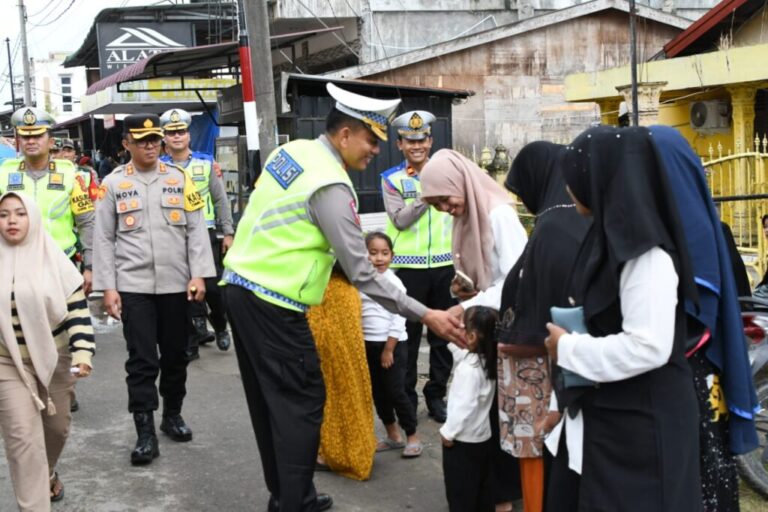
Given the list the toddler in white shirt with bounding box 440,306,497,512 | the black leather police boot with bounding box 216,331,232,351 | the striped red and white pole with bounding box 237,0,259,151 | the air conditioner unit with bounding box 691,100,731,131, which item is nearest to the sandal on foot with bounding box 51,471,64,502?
the toddler in white shirt with bounding box 440,306,497,512

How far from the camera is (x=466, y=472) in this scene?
460 cm

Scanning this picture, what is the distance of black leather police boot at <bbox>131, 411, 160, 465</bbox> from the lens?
5914 millimetres

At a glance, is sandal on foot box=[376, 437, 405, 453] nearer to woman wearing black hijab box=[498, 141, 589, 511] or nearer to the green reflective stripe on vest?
woman wearing black hijab box=[498, 141, 589, 511]

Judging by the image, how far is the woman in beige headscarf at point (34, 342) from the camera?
4.52m

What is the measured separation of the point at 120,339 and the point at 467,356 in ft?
20.4

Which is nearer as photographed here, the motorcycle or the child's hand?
the motorcycle

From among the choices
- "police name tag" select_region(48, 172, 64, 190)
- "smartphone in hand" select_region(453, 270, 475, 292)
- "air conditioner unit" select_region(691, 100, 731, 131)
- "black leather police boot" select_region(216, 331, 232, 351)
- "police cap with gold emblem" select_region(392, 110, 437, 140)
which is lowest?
"black leather police boot" select_region(216, 331, 232, 351)

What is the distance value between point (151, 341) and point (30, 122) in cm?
184

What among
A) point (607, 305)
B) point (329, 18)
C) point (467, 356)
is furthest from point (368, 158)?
point (329, 18)

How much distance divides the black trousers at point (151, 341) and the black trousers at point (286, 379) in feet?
5.33

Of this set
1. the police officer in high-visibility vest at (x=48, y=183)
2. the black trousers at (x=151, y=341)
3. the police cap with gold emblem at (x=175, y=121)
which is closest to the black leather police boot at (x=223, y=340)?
the police cap with gold emblem at (x=175, y=121)

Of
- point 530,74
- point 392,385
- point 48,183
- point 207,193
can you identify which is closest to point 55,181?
point 48,183

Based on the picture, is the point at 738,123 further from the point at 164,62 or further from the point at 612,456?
the point at 612,456

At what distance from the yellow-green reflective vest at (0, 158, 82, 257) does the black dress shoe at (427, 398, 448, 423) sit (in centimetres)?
278
